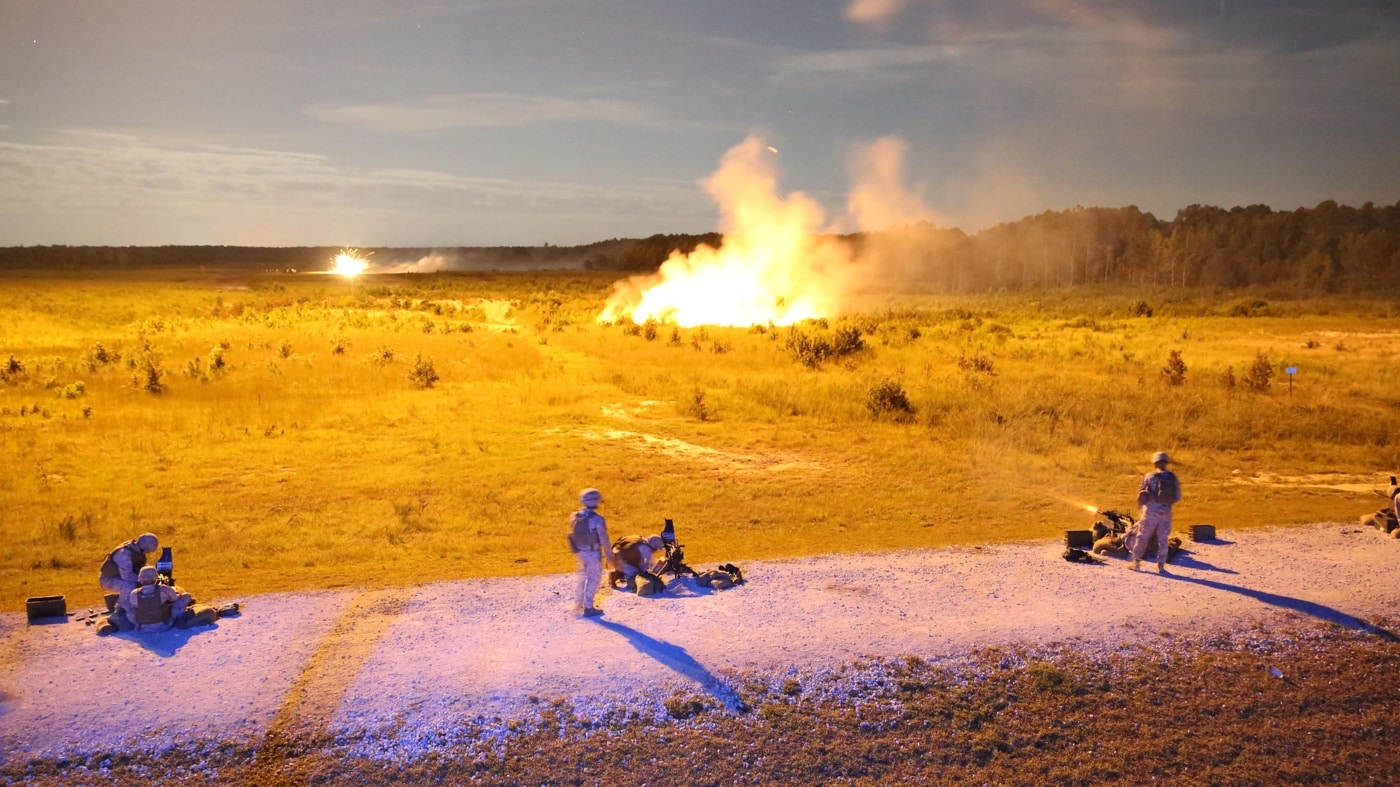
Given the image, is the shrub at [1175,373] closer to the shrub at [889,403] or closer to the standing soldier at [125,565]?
the shrub at [889,403]

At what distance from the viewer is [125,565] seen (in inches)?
343

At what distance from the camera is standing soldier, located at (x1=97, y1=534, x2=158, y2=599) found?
8.69 metres

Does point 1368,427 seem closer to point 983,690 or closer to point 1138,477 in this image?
point 1138,477

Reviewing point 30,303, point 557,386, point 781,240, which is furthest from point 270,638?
point 30,303

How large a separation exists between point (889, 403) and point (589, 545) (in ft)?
48.7

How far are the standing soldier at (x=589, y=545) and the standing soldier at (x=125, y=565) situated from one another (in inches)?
155

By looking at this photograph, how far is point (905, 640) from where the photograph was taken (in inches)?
337

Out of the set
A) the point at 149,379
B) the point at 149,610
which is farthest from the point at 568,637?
the point at 149,379

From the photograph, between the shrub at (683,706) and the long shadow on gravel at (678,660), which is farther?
the long shadow on gravel at (678,660)

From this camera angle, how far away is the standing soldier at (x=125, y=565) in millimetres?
8688

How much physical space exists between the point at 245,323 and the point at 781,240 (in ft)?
94.9

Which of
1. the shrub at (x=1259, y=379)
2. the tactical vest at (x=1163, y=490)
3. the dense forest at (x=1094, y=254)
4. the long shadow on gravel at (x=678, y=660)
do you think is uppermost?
the dense forest at (x=1094, y=254)

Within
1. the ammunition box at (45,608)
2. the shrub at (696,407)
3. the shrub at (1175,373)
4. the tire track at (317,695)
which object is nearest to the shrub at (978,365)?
the shrub at (1175,373)

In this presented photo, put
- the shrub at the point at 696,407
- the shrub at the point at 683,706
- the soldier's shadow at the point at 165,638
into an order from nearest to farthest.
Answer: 1. the shrub at the point at 683,706
2. the soldier's shadow at the point at 165,638
3. the shrub at the point at 696,407
